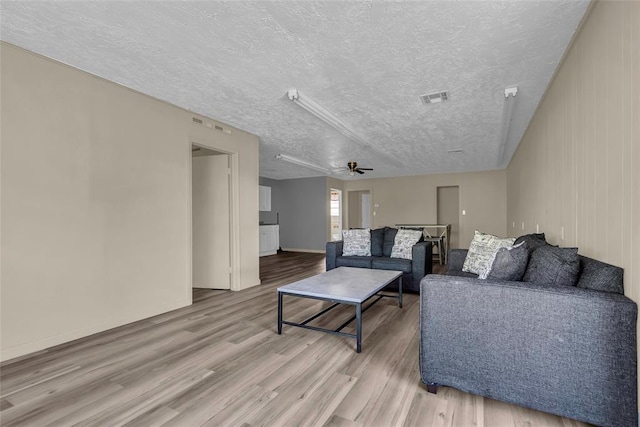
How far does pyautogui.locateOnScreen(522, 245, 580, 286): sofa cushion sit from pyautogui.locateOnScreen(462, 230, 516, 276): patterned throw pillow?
922 mm

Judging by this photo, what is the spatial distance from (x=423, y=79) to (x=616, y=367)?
2.51m

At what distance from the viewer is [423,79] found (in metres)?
2.87

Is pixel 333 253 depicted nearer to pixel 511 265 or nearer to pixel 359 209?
pixel 511 265

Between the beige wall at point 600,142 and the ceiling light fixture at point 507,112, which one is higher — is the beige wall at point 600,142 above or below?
below

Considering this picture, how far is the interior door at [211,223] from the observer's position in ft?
14.6

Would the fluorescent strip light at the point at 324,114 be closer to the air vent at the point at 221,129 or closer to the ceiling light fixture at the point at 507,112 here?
the air vent at the point at 221,129

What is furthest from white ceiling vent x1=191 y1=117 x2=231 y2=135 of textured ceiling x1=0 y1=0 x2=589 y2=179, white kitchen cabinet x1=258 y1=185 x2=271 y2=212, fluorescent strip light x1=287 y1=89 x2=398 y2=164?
white kitchen cabinet x1=258 y1=185 x2=271 y2=212

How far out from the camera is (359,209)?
11.2m

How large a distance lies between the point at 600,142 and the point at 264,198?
26.2 feet

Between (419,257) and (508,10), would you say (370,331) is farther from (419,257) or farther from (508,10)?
(508,10)

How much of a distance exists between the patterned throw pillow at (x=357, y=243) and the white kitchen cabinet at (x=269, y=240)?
13.3 ft

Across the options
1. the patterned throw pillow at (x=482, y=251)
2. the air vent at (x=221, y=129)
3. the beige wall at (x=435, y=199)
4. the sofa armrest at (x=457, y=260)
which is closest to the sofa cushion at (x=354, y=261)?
the sofa armrest at (x=457, y=260)

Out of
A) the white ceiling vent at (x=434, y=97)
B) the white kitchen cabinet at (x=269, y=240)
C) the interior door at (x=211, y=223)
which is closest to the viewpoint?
the white ceiling vent at (x=434, y=97)

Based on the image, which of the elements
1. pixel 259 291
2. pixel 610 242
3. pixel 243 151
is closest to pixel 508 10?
pixel 610 242
